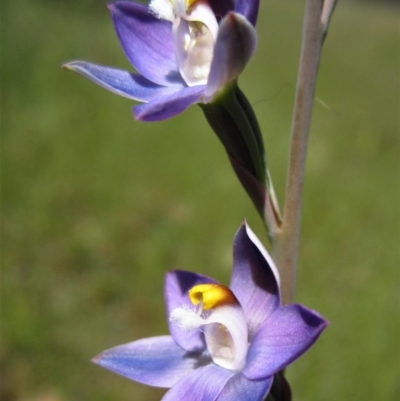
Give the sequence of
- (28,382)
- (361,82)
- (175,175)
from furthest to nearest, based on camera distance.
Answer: (361,82), (175,175), (28,382)

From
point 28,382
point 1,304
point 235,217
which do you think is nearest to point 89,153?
point 235,217

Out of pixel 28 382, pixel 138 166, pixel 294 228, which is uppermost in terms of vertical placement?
pixel 294 228

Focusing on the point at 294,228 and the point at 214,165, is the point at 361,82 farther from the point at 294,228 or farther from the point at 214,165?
the point at 294,228

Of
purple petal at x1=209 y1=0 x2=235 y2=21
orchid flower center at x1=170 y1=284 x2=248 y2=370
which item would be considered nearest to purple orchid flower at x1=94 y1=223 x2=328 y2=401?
orchid flower center at x1=170 y1=284 x2=248 y2=370

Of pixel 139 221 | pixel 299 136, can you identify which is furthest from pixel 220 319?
pixel 139 221

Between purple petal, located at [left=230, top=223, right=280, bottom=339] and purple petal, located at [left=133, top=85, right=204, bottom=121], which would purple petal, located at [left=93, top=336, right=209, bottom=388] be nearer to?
purple petal, located at [left=230, top=223, right=280, bottom=339]

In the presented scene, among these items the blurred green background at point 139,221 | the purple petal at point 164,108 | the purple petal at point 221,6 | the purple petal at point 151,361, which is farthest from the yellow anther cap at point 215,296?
the blurred green background at point 139,221
